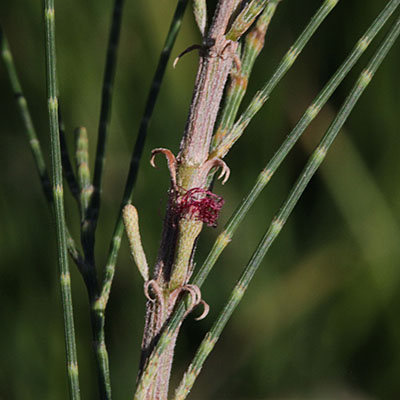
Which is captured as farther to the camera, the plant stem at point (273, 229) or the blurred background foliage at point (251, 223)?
the blurred background foliage at point (251, 223)

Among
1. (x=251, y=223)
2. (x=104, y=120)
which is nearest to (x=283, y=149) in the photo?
(x=104, y=120)

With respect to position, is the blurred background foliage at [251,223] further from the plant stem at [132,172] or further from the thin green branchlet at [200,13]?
the thin green branchlet at [200,13]

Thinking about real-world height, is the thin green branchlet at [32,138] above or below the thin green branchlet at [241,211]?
above

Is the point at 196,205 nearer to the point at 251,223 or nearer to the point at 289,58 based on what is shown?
the point at 289,58

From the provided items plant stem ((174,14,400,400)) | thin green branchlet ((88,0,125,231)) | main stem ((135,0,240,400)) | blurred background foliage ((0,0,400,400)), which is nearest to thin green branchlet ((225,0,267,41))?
main stem ((135,0,240,400))

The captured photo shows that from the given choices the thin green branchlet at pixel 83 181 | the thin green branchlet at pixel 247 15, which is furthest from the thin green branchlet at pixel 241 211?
the thin green branchlet at pixel 83 181

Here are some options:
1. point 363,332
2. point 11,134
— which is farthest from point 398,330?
point 11,134

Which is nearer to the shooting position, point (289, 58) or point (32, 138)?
point (289, 58)
